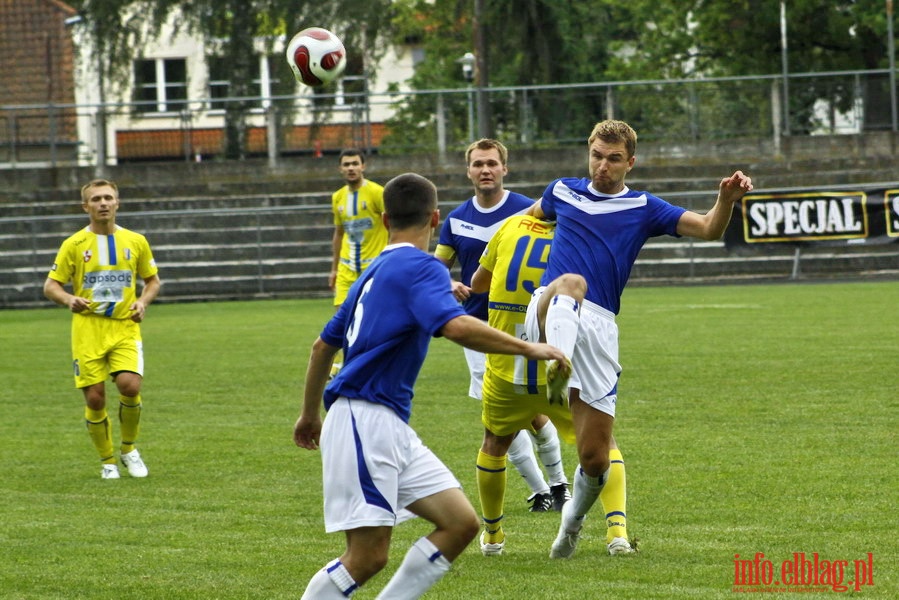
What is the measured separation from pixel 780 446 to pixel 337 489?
211 inches

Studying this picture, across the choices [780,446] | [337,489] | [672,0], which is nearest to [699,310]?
[780,446]

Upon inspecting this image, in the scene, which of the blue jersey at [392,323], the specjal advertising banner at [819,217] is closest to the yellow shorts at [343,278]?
the blue jersey at [392,323]

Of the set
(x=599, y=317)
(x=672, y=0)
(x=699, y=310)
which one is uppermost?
(x=672, y=0)

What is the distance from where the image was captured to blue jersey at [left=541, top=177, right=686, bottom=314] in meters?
6.37

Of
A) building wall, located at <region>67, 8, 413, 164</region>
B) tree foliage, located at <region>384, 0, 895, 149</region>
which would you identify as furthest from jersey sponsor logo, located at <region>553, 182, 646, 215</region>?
building wall, located at <region>67, 8, 413, 164</region>

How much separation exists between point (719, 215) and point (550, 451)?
7.12ft

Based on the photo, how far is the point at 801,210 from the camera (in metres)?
25.1

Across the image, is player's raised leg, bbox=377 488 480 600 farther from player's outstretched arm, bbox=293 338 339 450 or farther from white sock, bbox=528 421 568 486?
white sock, bbox=528 421 568 486

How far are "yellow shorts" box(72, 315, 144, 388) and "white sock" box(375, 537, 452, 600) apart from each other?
5.14 m

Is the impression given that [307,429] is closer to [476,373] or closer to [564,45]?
[476,373]

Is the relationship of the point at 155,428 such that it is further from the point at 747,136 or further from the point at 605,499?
the point at 747,136

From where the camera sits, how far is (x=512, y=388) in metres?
6.73

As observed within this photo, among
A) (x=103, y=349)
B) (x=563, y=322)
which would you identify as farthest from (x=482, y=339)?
(x=103, y=349)

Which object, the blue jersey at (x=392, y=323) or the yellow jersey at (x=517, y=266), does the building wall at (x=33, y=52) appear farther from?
the blue jersey at (x=392, y=323)
